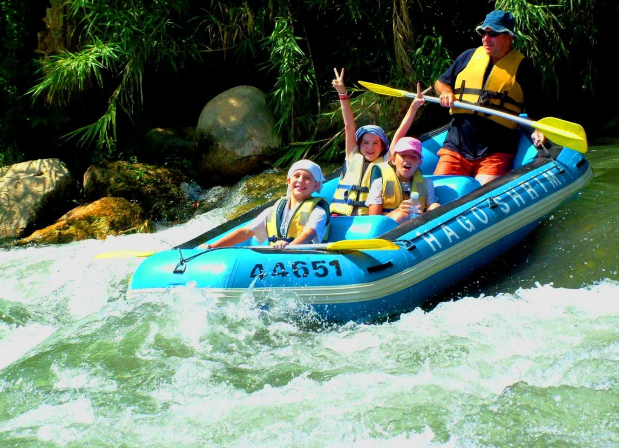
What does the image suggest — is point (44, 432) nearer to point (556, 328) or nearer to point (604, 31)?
point (556, 328)

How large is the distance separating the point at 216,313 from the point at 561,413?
5.48 feet

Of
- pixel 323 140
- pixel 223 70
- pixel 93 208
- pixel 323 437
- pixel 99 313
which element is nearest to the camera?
pixel 323 437

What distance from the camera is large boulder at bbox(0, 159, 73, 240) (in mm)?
6941

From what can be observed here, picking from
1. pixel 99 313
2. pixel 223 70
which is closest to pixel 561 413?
pixel 99 313

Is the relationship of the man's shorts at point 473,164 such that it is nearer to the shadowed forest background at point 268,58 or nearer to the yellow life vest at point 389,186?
the yellow life vest at point 389,186

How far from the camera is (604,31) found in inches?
302

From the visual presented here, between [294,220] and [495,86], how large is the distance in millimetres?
1671

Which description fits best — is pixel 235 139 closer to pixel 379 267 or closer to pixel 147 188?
pixel 147 188

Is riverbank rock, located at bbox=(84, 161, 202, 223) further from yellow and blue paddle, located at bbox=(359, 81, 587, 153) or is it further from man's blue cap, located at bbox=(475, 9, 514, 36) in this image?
man's blue cap, located at bbox=(475, 9, 514, 36)

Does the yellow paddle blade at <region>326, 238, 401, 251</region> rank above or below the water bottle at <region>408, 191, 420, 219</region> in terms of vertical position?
above

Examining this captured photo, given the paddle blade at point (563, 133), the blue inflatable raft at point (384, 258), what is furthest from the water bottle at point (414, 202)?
the paddle blade at point (563, 133)

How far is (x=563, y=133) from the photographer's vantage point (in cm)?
519

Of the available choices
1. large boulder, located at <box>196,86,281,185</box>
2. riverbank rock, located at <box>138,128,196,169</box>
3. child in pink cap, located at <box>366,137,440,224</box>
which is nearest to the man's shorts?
child in pink cap, located at <box>366,137,440,224</box>

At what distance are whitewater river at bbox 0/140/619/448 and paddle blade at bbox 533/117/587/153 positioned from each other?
63 cm
